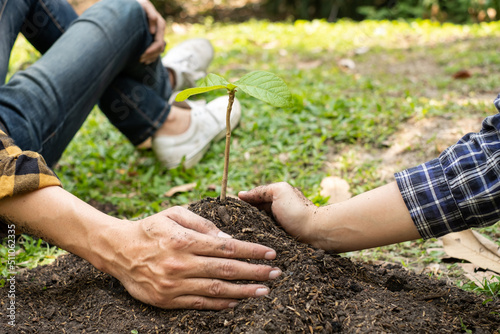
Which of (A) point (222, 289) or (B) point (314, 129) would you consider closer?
(A) point (222, 289)

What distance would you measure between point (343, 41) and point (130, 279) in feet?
16.8

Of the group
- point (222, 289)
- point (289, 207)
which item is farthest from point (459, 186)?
point (222, 289)

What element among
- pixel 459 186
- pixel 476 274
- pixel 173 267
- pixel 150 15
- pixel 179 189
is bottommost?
pixel 179 189

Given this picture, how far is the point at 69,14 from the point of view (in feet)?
9.22

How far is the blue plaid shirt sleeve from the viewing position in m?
1.35

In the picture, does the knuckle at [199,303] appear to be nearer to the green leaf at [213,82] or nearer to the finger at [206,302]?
the finger at [206,302]

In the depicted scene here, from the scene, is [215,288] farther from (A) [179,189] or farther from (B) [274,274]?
(A) [179,189]

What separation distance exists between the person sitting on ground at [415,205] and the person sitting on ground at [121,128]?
0.26m

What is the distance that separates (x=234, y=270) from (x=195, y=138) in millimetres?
1879

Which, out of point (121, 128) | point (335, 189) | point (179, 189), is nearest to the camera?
point (335, 189)

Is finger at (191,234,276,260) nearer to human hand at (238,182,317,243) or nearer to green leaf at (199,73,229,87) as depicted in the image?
human hand at (238,182,317,243)

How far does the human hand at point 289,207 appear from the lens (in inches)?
65.0

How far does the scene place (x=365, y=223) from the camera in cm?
156

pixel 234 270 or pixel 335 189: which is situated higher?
pixel 234 270
